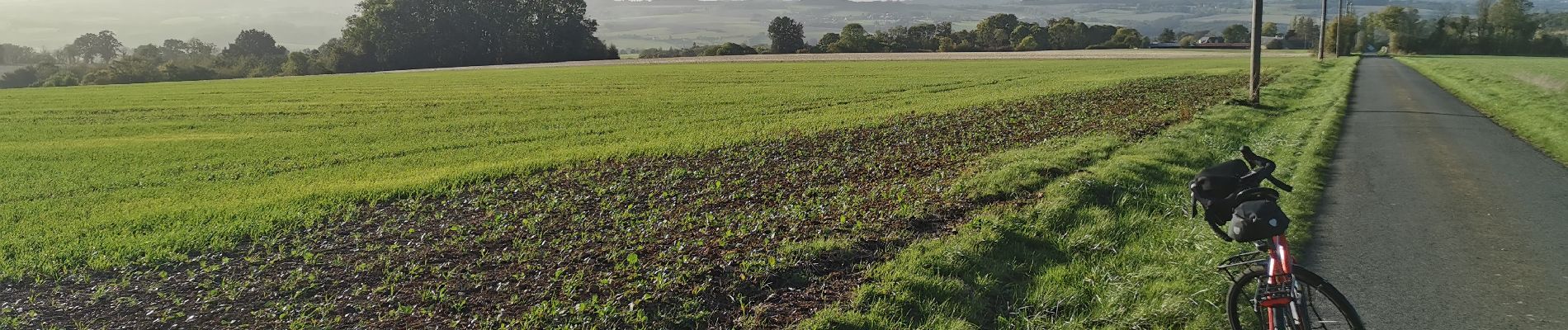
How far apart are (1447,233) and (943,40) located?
12593 centimetres

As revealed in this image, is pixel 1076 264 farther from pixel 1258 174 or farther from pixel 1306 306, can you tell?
pixel 1258 174

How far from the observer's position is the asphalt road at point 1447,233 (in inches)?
238

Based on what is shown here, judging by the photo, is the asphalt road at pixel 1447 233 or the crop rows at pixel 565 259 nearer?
the asphalt road at pixel 1447 233

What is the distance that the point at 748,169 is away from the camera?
1337cm

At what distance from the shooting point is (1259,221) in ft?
13.1

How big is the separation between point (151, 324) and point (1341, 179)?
42.1 ft

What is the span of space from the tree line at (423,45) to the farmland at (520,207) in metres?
81.3

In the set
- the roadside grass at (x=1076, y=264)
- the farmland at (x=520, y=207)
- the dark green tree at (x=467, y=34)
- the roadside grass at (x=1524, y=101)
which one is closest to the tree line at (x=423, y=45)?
the dark green tree at (x=467, y=34)

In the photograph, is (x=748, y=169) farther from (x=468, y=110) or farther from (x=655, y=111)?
(x=468, y=110)

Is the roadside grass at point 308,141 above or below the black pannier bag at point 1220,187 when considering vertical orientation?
below

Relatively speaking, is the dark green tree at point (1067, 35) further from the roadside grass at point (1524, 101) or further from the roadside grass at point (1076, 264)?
the roadside grass at point (1076, 264)

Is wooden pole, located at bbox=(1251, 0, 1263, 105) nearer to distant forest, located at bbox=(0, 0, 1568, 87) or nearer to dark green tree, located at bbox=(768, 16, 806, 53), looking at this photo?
distant forest, located at bbox=(0, 0, 1568, 87)

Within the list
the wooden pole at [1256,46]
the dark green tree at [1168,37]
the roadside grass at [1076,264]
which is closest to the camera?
the roadside grass at [1076,264]

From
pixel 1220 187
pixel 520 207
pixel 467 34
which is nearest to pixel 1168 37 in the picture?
pixel 467 34
